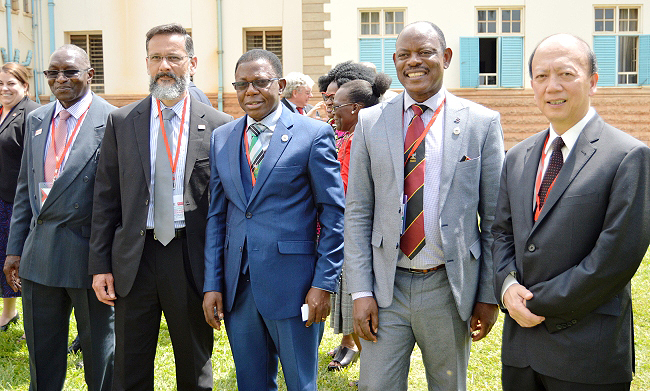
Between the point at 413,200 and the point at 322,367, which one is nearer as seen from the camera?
the point at 413,200

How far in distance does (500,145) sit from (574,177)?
59 centimetres

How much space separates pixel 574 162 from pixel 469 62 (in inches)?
598

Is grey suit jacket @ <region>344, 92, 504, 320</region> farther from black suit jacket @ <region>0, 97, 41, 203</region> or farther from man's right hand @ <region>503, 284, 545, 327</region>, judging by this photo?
black suit jacket @ <region>0, 97, 41, 203</region>

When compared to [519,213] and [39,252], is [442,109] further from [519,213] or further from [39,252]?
[39,252]

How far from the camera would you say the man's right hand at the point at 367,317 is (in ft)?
9.64

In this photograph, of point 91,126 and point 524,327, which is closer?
point 524,327

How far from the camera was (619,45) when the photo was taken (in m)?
17.3

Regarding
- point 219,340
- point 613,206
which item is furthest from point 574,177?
point 219,340

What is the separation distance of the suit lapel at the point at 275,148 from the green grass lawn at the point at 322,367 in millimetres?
2062

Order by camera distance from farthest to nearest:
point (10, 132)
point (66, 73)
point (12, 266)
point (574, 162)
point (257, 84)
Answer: point (10, 132)
point (12, 266)
point (66, 73)
point (257, 84)
point (574, 162)

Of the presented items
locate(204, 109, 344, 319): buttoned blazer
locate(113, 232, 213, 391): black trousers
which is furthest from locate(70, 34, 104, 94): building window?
locate(204, 109, 344, 319): buttoned blazer

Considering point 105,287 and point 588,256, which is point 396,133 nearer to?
point 588,256

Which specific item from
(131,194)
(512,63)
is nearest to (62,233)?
(131,194)

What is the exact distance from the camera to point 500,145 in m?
3.01
